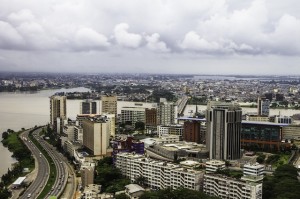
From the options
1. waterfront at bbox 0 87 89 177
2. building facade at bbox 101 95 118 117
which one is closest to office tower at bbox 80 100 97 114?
building facade at bbox 101 95 118 117

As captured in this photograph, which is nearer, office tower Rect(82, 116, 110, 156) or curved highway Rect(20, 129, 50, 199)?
curved highway Rect(20, 129, 50, 199)

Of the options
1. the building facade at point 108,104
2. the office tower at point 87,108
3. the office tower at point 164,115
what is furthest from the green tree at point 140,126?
the office tower at point 87,108

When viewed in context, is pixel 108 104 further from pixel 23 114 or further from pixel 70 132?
pixel 23 114

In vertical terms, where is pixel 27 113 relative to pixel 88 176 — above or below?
above

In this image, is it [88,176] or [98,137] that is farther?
[98,137]

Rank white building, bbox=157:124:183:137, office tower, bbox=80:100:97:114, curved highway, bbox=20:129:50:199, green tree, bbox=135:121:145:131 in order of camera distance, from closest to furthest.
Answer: curved highway, bbox=20:129:50:199
white building, bbox=157:124:183:137
green tree, bbox=135:121:145:131
office tower, bbox=80:100:97:114

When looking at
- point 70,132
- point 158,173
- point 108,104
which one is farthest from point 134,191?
point 108,104

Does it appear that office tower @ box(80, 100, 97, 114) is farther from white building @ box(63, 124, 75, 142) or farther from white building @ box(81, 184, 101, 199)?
white building @ box(81, 184, 101, 199)
